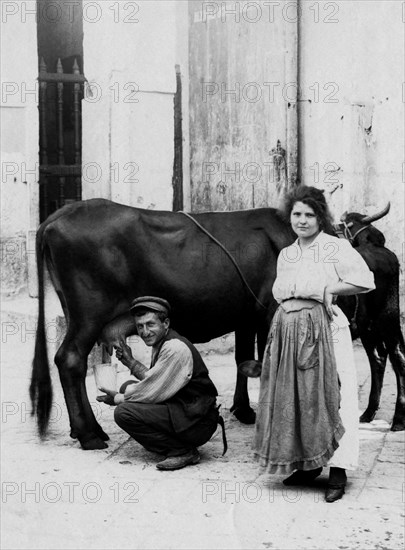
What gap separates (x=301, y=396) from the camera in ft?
15.9

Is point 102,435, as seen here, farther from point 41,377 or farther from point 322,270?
point 322,270

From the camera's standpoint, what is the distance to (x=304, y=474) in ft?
16.8

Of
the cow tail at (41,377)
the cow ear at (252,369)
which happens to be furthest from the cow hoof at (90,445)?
the cow ear at (252,369)

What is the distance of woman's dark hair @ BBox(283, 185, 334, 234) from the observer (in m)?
4.92

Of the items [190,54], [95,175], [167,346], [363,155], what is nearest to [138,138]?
[95,175]

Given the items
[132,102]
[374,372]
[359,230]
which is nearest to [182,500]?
[374,372]

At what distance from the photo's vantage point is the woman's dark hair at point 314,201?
492cm

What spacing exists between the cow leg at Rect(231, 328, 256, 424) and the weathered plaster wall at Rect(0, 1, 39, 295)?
2.87 m


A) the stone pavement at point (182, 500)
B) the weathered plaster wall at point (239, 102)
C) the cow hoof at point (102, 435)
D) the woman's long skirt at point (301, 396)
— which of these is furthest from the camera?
the weathered plaster wall at point (239, 102)

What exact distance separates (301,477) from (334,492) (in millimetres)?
286

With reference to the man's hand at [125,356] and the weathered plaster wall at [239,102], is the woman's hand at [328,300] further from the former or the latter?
the weathered plaster wall at [239,102]

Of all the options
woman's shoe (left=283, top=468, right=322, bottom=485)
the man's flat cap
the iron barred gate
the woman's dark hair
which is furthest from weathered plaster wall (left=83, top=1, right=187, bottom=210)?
woman's shoe (left=283, top=468, right=322, bottom=485)

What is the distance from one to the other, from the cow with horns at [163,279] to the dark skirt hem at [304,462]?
52.8 inches

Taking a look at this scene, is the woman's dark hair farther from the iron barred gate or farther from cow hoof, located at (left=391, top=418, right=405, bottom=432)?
the iron barred gate
